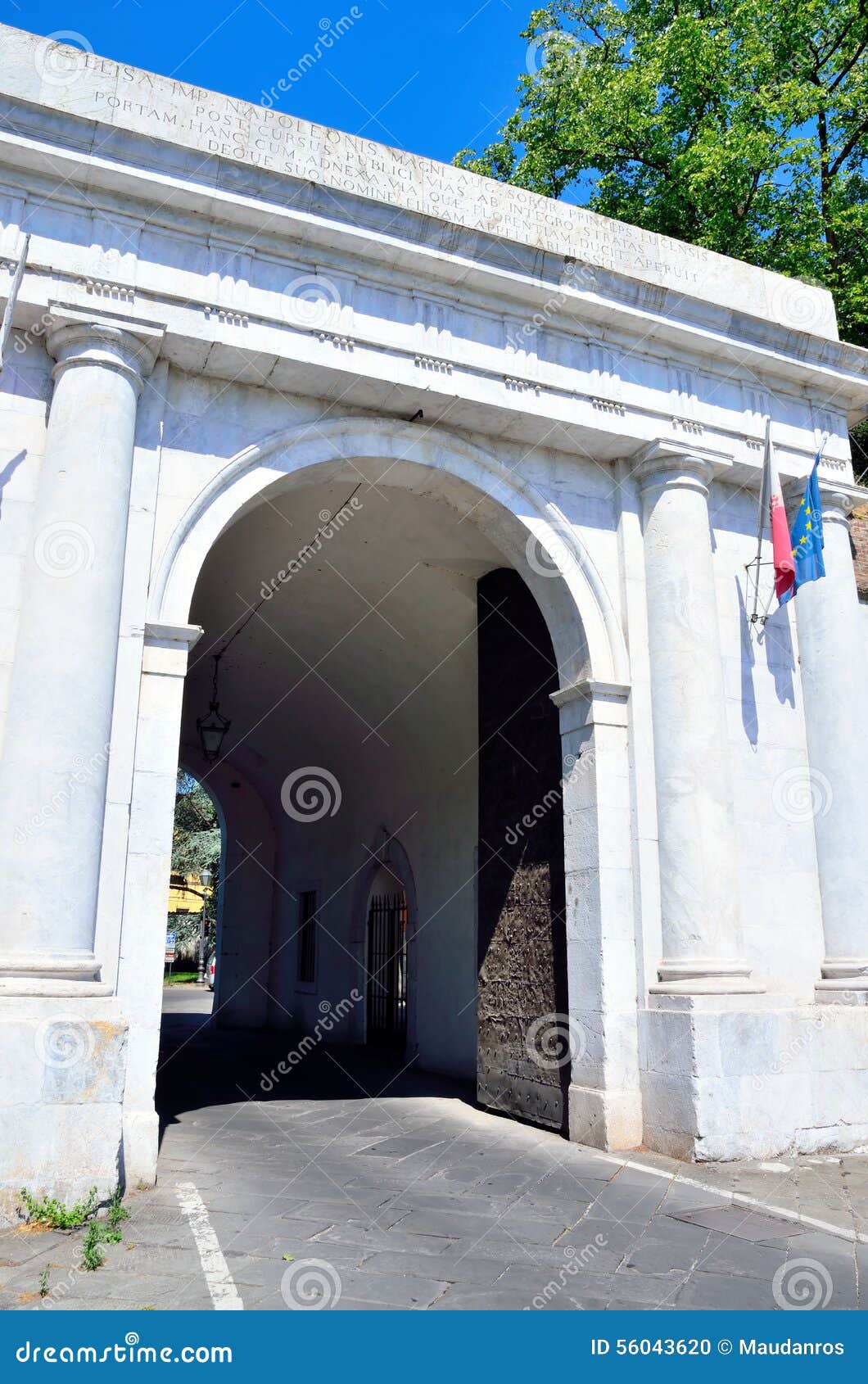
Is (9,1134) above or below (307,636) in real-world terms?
below

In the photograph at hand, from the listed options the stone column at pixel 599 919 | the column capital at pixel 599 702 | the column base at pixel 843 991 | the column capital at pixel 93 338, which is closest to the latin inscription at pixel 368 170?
the column capital at pixel 93 338

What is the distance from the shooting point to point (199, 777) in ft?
56.2

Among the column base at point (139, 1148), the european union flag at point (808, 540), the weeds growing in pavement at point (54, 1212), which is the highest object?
the european union flag at point (808, 540)

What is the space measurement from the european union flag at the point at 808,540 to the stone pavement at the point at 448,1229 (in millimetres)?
3966

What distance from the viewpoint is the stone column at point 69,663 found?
5055 mm

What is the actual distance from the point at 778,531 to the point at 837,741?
1.66 metres

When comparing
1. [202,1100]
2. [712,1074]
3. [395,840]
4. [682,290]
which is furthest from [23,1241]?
[395,840]

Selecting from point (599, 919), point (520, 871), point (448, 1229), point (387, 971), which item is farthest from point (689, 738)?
point (387, 971)

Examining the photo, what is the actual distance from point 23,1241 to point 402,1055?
7.54m

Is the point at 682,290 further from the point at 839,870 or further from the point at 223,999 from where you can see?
the point at 223,999

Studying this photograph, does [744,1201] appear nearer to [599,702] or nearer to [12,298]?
[599,702]

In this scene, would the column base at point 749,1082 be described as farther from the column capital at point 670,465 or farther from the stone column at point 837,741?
the column capital at point 670,465

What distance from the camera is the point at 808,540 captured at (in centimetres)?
775

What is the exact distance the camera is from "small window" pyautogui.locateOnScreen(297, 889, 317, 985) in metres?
15.3
